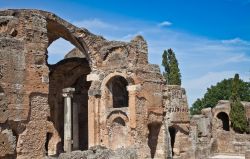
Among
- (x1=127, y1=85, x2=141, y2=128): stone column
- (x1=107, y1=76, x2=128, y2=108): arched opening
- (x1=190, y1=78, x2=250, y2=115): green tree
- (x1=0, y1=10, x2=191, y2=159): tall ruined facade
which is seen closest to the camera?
(x1=0, y1=10, x2=191, y2=159): tall ruined facade

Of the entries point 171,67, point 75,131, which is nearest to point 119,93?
point 75,131

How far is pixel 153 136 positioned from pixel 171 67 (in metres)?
18.4

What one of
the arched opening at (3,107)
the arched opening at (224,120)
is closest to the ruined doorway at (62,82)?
the arched opening at (3,107)

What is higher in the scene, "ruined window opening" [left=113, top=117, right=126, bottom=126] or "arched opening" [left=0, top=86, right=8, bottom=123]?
"arched opening" [left=0, top=86, right=8, bottom=123]

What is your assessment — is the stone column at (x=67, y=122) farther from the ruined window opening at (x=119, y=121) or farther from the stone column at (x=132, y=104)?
the stone column at (x=132, y=104)

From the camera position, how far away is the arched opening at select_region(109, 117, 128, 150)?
21.7 m

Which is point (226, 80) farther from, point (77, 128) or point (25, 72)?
point (25, 72)

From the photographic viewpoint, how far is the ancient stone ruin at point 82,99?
15.8 meters

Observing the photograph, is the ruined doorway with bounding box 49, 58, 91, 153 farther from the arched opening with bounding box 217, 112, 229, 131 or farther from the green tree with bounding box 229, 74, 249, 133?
the arched opening with bounding box 217, 112, 229, 131

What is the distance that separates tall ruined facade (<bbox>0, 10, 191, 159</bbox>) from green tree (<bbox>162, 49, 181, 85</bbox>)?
1027 centimetres

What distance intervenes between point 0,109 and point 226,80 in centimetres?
5196

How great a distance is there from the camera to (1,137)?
49.3ft

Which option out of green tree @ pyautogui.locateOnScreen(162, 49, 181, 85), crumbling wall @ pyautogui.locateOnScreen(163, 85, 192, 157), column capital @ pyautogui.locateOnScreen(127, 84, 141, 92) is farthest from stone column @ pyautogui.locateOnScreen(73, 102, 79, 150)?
green tree @ pyautogui.locateOnScreen(162, 49, 181, 85)

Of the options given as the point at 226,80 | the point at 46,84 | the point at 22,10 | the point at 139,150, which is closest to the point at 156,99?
the point at 139,150
